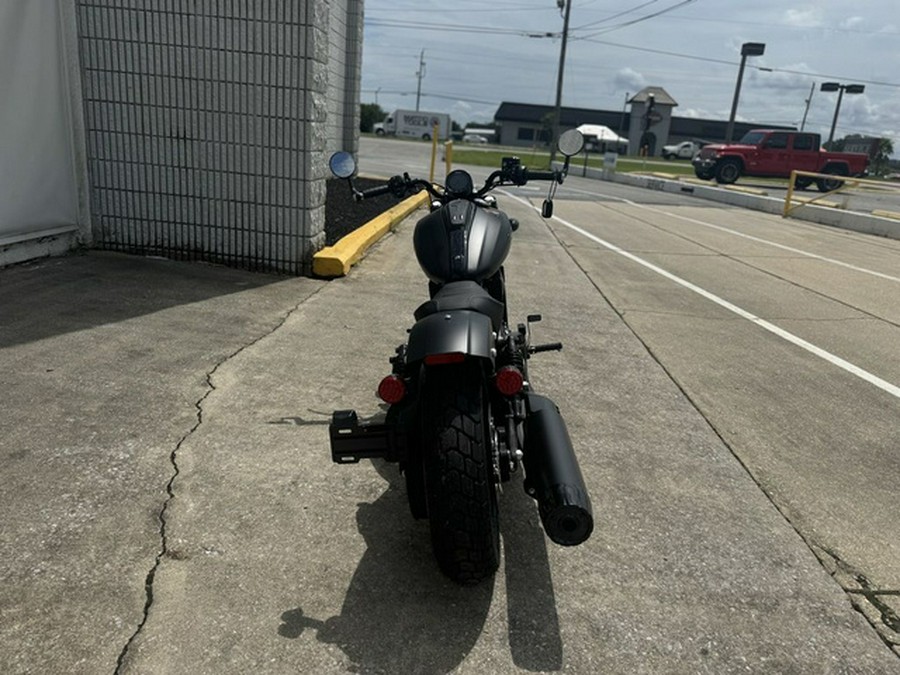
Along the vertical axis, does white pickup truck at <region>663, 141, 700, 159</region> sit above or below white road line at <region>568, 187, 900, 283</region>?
above

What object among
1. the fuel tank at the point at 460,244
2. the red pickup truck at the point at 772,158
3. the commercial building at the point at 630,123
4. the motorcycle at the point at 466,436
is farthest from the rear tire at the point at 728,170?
the commercial building at the point at 630,123

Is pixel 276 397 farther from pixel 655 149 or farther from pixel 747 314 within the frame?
pixel 655 149

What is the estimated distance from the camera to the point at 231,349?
15.4 ft

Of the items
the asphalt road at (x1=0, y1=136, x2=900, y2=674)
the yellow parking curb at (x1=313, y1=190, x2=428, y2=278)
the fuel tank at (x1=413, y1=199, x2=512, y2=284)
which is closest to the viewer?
the asphalt road at (x1=0, y1=136, x2=900, y2=674)

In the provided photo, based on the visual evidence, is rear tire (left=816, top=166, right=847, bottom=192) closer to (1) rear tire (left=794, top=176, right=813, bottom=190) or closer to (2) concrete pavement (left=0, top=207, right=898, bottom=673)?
(1) rear tire (left=794, top=176, right=813, bottom=190)

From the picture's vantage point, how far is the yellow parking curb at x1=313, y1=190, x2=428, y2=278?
6828 millimetres

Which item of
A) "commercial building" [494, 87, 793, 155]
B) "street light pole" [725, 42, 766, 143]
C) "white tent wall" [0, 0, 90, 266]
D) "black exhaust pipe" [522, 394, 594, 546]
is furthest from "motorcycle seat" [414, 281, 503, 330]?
"commercial building" [494, 87, 793, 155]

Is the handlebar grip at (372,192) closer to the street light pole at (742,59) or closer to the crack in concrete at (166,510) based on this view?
the crack in concrete at (166,510)

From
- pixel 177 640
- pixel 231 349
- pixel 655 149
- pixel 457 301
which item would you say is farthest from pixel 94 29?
pixel 655 149

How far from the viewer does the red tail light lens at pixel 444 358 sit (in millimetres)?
2248

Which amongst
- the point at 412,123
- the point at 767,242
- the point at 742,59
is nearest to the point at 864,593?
the point at 767,242

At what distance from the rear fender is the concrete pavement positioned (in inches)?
35.3

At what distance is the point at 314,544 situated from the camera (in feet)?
8.83

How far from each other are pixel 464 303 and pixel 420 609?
1101 mm
